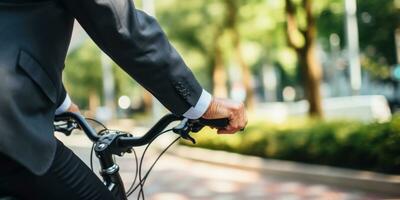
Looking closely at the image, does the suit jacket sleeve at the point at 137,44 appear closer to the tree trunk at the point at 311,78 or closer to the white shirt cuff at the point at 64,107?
the white shirt cuff at the point at 64,107

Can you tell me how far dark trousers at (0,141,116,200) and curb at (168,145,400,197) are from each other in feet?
21.9

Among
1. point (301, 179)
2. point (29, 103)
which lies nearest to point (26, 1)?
point (29, 103)

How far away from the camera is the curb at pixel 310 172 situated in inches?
316

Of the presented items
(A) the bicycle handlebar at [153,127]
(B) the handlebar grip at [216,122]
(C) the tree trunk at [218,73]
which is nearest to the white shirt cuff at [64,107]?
(A) the bicycle handlebar at [153,127]

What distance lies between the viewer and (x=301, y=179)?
10094 millimetres

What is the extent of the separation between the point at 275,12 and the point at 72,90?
3426 centimetres

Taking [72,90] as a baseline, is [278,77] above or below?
below

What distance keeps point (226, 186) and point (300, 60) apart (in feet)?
16.1

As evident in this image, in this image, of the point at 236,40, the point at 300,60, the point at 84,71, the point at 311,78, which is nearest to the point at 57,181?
the point at 311,78

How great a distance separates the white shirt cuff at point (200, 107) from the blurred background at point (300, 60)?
454mm

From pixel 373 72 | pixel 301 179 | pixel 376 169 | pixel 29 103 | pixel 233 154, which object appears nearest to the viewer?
pixel 29 103

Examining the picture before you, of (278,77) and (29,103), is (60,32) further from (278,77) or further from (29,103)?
(278,77)

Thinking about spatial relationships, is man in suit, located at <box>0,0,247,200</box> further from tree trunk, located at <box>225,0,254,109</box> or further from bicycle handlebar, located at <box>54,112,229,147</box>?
tree trunk, located at <box>225,0,254,109</box>

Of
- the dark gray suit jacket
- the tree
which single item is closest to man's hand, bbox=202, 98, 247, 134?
the dark gray suit jacket
